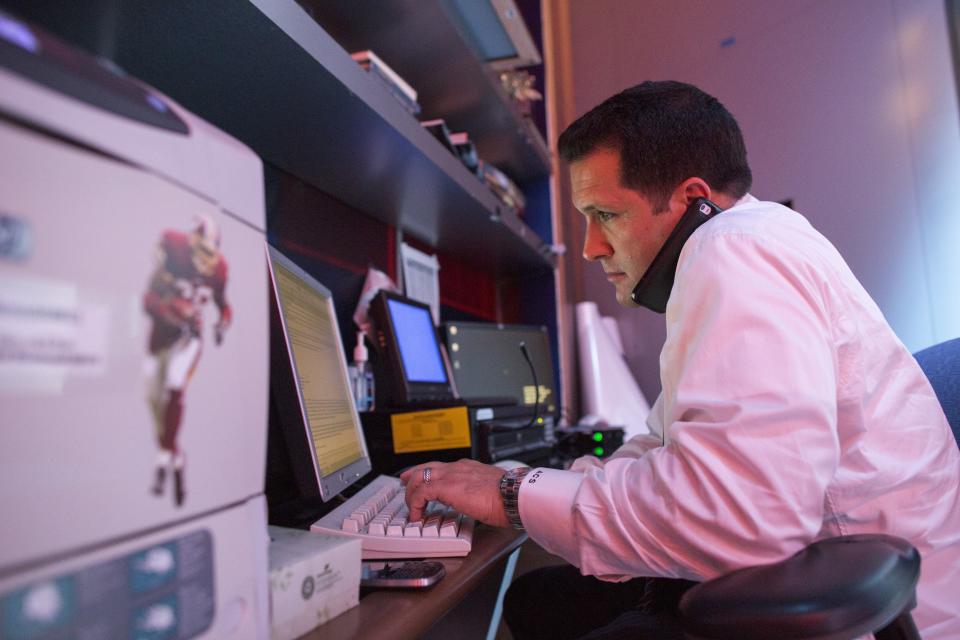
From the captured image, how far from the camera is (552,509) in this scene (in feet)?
2.56

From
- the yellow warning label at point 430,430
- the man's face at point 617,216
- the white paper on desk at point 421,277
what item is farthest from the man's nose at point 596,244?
the white paper on desk at point 421,277

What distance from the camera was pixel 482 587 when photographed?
148cm

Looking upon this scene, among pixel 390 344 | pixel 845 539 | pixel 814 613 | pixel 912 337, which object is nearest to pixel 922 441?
pixel 845 539

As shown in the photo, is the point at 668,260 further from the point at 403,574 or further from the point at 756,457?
the point at 403,574

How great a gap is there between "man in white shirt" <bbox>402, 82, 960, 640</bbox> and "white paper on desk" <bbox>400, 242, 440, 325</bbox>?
44.8 inches

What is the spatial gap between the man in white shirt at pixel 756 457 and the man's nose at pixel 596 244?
0.19 m

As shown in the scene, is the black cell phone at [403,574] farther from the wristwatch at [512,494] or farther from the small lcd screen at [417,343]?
the small lcd screen at [417,343]

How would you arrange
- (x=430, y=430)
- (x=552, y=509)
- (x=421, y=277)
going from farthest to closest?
(x=421, y=277) < (x=430, y=430) < (x=552, y=509)

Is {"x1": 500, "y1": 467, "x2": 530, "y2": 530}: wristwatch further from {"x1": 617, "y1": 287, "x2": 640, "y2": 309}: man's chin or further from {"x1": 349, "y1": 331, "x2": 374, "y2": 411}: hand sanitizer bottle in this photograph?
{"x1": 349, "y1": 331, "x2": 374, "y2": 411}: hand sanitizer bottle

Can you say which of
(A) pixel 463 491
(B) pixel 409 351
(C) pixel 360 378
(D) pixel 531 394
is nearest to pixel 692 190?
(A) pixel 463 491

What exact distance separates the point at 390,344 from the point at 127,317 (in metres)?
1.23

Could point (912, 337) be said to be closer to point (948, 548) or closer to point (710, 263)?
point (948, 548)

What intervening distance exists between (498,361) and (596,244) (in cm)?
Result: 104

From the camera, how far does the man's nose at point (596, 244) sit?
1174mm
